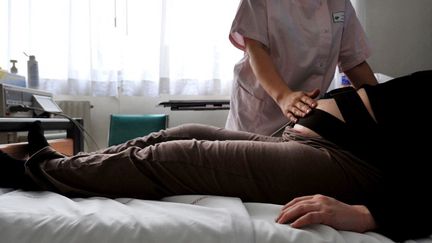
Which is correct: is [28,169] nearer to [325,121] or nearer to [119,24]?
[325,121]

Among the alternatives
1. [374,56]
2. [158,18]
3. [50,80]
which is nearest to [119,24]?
[158,18]

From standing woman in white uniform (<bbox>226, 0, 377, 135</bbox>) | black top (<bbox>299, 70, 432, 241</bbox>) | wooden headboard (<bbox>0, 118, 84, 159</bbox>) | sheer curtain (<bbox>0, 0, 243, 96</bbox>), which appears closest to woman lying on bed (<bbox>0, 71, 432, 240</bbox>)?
black top (<bbox>299, 70, 432, 241</bbox>)

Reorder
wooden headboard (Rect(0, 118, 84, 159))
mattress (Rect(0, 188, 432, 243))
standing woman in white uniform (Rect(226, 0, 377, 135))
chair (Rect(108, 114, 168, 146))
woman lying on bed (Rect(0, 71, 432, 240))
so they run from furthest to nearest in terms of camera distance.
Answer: chair (Rect(108, 114, 168, 146)), standing woman in white uniform (Rect(226, 0, 377, 135)), wooden headboard (Rect(0, 118, 84, 159)), woman lying on bed (Rect(0, 71, 432, 240)), mattress (Rect(0, 188, 432, 243))

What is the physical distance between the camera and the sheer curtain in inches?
85.9

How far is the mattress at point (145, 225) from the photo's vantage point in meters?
0.48

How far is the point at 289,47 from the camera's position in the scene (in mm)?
1169

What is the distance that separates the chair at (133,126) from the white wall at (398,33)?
1.45m

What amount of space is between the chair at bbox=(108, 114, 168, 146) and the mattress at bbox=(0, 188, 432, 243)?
56.4 inches

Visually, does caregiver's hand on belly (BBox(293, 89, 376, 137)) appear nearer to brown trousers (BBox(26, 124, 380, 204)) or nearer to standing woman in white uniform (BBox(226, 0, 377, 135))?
brown trousers (BBox(26, 124, 380, 204))

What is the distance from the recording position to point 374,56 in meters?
2.13

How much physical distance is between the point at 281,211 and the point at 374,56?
6.27 feet

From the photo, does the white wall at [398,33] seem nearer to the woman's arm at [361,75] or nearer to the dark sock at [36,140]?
the woman's arm at [361,75]

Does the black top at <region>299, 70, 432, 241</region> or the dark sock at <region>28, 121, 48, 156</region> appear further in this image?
the dark sock at <region>28, 121, 48, 156</region>

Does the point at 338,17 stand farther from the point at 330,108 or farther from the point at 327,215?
the point at 327,215
